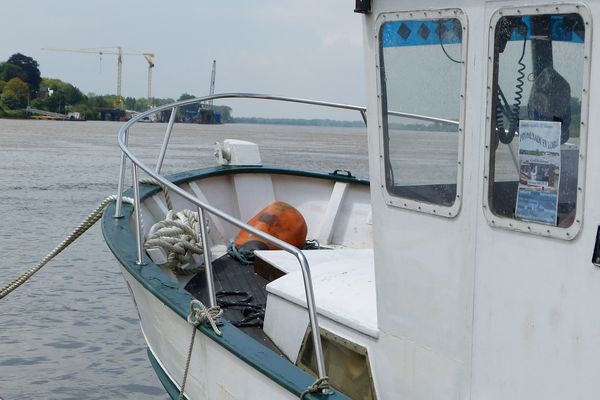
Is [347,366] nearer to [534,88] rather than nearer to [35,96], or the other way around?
[534,88]

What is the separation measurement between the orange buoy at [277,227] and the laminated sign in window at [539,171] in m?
4.45

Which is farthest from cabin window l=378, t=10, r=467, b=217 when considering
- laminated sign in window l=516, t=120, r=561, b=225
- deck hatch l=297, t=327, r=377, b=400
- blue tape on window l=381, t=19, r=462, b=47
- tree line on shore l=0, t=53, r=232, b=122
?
tree line on shore l=0, t=53, r=232, b=122

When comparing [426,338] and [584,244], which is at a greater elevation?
[584,244]

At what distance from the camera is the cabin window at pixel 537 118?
3475mm

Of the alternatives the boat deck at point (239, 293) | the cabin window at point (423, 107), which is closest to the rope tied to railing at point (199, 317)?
the boat deck at point (239, 293)

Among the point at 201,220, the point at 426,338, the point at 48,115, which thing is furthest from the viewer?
the point at 48,115

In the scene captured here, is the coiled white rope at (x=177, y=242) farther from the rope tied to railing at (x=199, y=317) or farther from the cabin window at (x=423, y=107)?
the cabin window at (x=423, y=107)

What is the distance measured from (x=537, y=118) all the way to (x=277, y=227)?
15.2ft

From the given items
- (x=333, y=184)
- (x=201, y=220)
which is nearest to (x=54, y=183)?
(x=333, y=184)

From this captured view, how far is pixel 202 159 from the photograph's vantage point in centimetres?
3800

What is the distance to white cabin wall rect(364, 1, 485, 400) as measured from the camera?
154 inches

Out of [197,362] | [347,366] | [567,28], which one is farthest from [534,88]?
[197,362]

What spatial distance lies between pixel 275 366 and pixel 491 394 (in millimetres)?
1116

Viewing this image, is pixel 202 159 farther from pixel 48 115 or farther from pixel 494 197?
pixel 48 115
